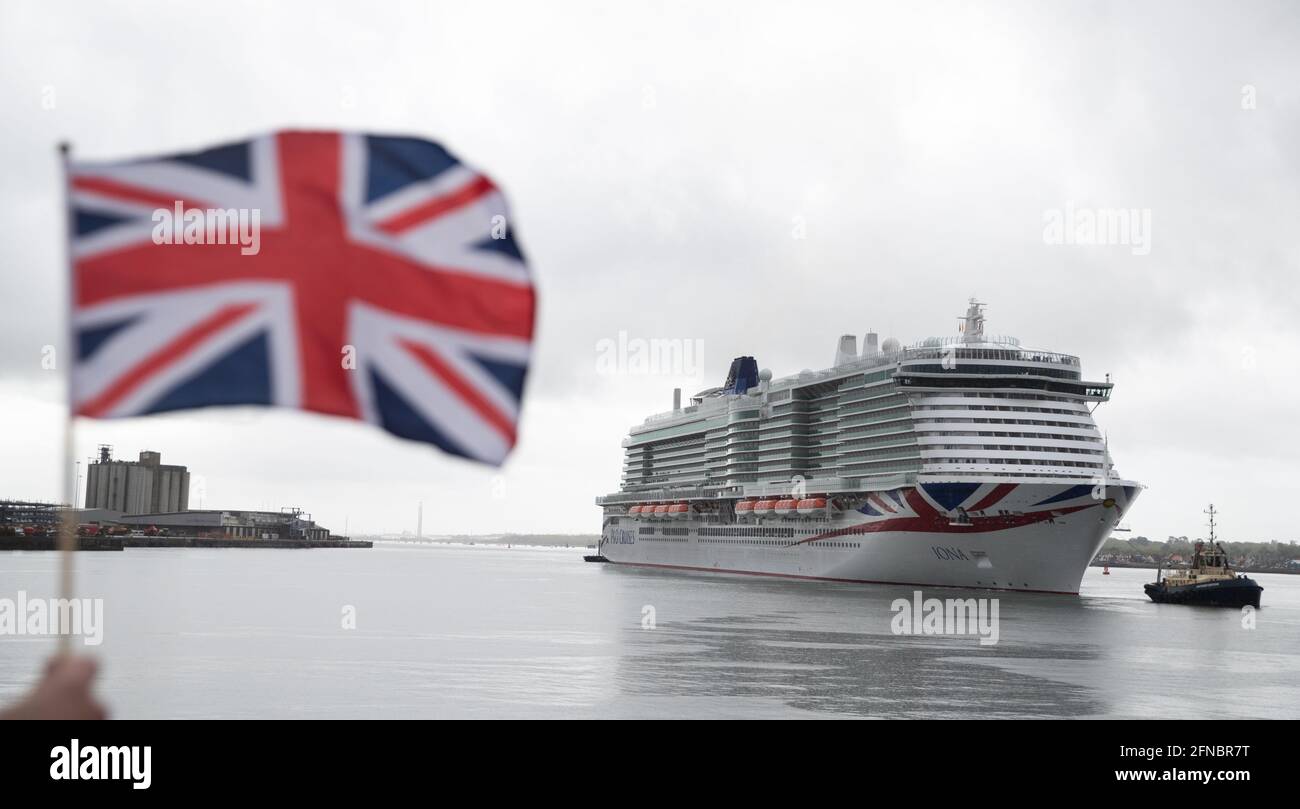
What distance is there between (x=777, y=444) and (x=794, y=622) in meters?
48.4

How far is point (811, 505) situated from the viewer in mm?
88062

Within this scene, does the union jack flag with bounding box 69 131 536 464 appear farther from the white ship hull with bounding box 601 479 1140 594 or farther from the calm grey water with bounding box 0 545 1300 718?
the white ship hull with bounding box 601 479 1140 594

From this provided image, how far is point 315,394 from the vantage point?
793cm

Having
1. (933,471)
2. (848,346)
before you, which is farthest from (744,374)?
(933,471)

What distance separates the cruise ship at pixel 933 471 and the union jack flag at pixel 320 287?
214ft

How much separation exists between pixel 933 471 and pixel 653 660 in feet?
138

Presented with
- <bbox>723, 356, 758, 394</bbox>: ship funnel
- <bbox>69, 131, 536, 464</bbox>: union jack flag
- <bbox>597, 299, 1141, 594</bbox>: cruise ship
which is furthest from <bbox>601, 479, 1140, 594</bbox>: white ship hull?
<bbox>69, 131, 536, 464</bbox>: union jack flag

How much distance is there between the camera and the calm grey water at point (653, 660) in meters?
26.9

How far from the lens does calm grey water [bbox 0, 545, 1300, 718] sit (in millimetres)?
26938

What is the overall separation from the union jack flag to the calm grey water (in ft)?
59.5

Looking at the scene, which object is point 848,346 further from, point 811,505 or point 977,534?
point 977,534

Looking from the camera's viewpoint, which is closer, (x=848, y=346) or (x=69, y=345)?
(x=69, y=345)
